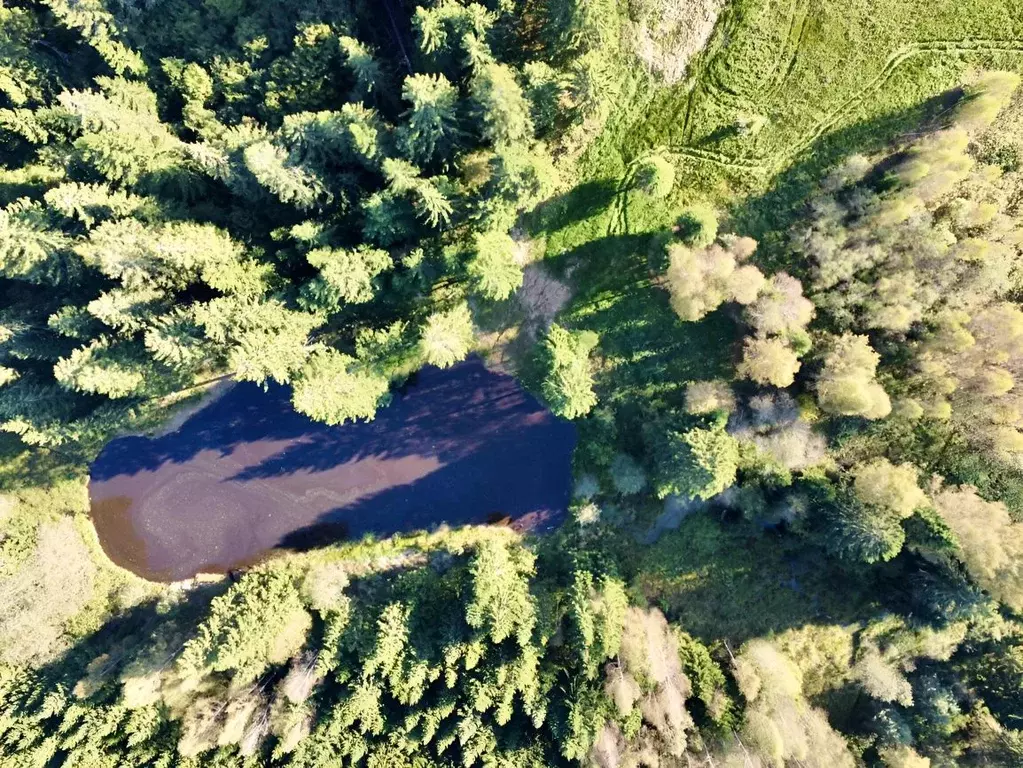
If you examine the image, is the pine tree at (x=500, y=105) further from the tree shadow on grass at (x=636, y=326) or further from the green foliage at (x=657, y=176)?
the tree shadow on grass at (x=636, y=326)

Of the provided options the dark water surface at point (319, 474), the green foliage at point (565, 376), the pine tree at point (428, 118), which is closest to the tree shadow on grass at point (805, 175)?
the green foliage at point (565, 376)

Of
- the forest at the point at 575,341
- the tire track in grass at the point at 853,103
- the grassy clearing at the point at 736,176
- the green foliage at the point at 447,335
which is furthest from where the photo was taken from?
the grassy clearing at the point at 736,176

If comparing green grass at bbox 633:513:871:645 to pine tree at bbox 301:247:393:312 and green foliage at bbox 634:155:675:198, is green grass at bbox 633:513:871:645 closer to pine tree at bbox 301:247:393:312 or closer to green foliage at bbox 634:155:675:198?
green foliage at bbox 634:155:675:198

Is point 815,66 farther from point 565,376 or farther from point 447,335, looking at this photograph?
point 447,335

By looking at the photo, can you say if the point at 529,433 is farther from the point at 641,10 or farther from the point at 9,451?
the point at 9,451

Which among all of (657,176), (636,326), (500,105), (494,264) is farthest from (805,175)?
(494,264)
